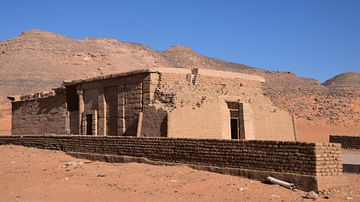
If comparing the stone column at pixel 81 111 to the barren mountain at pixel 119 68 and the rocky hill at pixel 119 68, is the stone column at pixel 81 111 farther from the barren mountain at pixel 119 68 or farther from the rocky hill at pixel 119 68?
the rocky hill at pixel 119 68

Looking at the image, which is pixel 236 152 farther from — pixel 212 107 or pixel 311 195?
pixel 212 107

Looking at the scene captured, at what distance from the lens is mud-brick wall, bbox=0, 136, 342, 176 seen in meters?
7.96

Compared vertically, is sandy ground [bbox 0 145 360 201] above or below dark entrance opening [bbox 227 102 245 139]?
below

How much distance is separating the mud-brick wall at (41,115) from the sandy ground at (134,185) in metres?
7.66

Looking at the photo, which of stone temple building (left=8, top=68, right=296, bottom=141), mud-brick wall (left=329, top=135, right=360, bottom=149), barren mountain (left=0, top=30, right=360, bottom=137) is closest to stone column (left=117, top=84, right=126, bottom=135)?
stone temple building (left=8, top=68, right=296, bottom=141)

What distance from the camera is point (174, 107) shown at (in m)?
13.6

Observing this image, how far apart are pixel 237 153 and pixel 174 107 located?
189 inches

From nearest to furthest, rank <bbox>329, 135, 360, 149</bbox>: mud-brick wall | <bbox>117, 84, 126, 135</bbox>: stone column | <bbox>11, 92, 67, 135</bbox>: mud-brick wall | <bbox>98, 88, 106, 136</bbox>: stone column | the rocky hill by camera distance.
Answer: <bbox>117, 84, 126, 135</bbox>: stone column, <bbox>98, 88, 106, 136</bbox>: stone column, <bbox>329, 135, 360, 149</bbox>: mud-brick wall, <bbox>11, 92, 67, 135</bbox>: mud-brick wall, the rocky hill

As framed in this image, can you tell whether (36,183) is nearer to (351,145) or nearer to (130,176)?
(130,176)

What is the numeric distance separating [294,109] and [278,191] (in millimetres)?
31755

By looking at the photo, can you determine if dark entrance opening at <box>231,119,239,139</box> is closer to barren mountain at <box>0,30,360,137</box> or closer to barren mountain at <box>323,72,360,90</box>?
barren mountain at <box>0,30,360,137</box>

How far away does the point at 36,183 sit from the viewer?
9352 millimetres

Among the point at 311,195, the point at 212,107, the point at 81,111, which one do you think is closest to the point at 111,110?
the point at 81,111

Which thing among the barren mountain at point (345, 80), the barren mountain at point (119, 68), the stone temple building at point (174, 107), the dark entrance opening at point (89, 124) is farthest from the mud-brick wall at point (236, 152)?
the barren mountain at point (345, 80)
